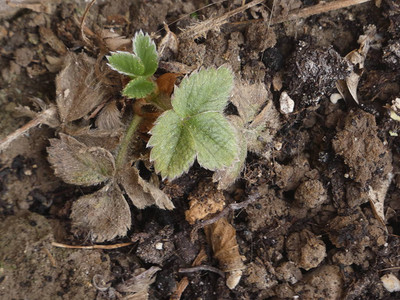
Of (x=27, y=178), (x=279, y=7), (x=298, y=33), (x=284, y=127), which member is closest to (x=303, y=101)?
(x=284, y=127)

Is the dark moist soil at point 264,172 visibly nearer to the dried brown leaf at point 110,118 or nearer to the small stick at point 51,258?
the small stick at point 51,258

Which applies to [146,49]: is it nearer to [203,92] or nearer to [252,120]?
[203,92]

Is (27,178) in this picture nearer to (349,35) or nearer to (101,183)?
(101,183)

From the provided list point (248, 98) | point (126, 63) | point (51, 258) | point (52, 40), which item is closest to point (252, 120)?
point (248, 98)

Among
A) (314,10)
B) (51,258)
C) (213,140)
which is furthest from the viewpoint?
(314,10)

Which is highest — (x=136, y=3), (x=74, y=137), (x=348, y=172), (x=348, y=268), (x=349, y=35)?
(x=136, y=3)

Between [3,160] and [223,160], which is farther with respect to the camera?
[3,160]

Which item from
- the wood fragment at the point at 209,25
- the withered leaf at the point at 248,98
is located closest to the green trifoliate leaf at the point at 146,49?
the wood fragment at the point at 209,25
